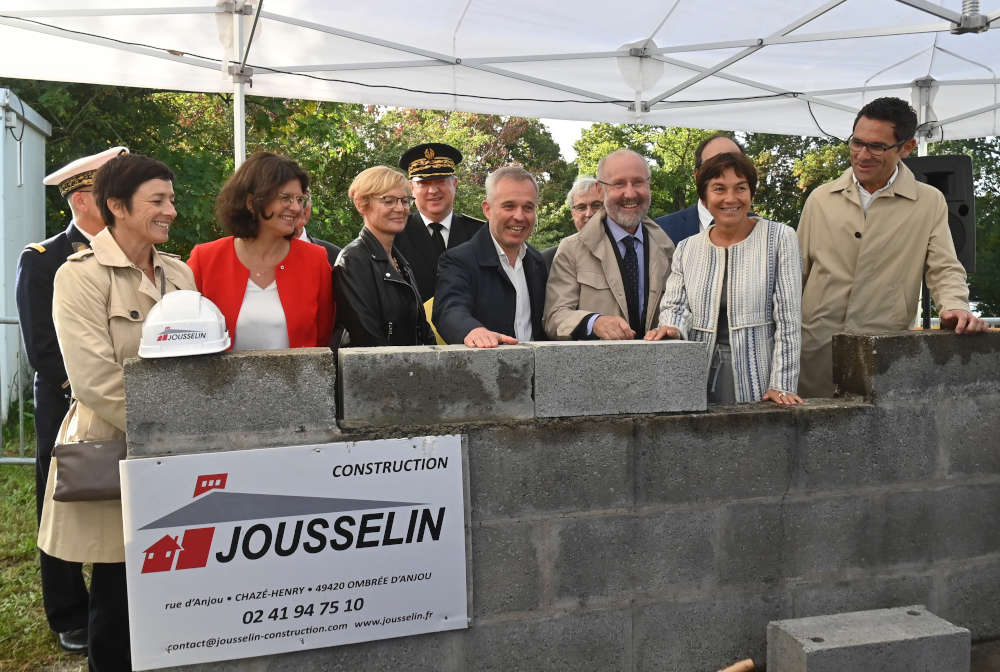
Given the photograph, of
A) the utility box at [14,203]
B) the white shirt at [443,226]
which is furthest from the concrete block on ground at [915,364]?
the utility box at [14,203]

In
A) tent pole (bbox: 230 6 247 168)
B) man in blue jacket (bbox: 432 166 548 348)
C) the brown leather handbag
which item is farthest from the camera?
tent pole (bbox: 230 6 247 168)

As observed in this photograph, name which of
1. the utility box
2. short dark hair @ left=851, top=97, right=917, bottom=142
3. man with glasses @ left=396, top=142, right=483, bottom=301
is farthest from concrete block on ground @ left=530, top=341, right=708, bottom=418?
the utility box

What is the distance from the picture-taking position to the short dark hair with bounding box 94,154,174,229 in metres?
2.85

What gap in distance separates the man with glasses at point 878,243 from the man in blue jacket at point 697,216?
1.84ft

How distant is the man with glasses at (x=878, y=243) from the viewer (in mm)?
3475

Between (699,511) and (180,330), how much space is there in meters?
1.87

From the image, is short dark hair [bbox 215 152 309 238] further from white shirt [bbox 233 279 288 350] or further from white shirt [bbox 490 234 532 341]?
white shirt [bbox 490 234 532 341]

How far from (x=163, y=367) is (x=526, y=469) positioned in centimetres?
121

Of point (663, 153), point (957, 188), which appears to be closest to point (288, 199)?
point (957, 188)

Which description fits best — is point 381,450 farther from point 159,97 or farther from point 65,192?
point 159,97

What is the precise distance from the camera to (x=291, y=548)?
2.62m

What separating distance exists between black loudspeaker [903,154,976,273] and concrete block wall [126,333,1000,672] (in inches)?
68.8

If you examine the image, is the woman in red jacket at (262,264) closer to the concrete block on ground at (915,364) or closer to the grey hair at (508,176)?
the grey hair at (508,176)

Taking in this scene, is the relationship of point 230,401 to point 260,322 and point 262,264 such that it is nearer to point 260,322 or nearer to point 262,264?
point 260,322
